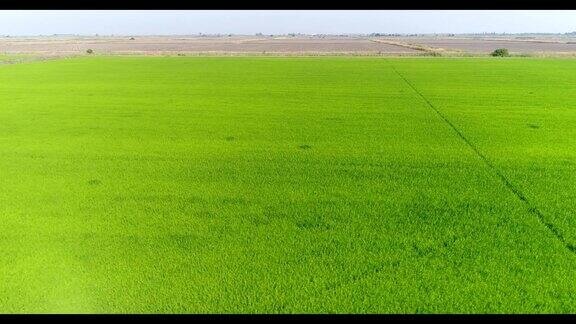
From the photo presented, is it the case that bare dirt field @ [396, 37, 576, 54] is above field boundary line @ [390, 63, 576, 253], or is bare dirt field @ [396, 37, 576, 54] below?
above

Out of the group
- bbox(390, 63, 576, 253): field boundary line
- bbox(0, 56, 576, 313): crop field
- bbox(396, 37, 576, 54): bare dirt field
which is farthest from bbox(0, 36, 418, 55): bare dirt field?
bbox(0, 56, 576, 313): crop field

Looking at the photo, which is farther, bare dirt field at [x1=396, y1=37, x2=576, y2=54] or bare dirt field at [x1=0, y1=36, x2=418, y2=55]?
bare dirt field at [x1=0, y1=36, x2=418, y2=55]

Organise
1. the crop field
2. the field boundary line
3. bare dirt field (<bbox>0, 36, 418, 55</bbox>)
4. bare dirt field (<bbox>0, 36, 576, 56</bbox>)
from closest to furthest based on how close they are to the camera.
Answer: the crop field, the field boundary line, bare dirt field (<bbox>0, 36, 576, 56</bbox>), bare dirt field (<bbox>0, 36, 418, 55</bbox>)

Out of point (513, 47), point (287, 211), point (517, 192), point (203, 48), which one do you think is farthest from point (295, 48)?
point (287, 211)

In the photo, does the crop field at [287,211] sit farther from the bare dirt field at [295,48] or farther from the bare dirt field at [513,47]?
the bare dirt field at [513,47]

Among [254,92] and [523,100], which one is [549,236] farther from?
[254,92]

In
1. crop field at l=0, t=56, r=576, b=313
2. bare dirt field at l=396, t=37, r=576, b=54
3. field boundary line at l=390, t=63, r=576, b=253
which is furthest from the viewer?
bare dirt field at l=396, t=37, r=576, b=54

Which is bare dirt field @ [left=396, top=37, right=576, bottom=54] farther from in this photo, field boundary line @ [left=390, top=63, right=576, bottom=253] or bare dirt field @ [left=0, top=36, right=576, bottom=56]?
field boundary line @ [left=390, top=63, right=576, bottom=253]

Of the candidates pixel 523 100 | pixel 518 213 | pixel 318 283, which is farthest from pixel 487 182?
pixel 523 100

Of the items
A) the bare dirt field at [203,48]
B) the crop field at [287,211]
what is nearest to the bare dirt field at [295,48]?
the bare dirt field at [203,48]
